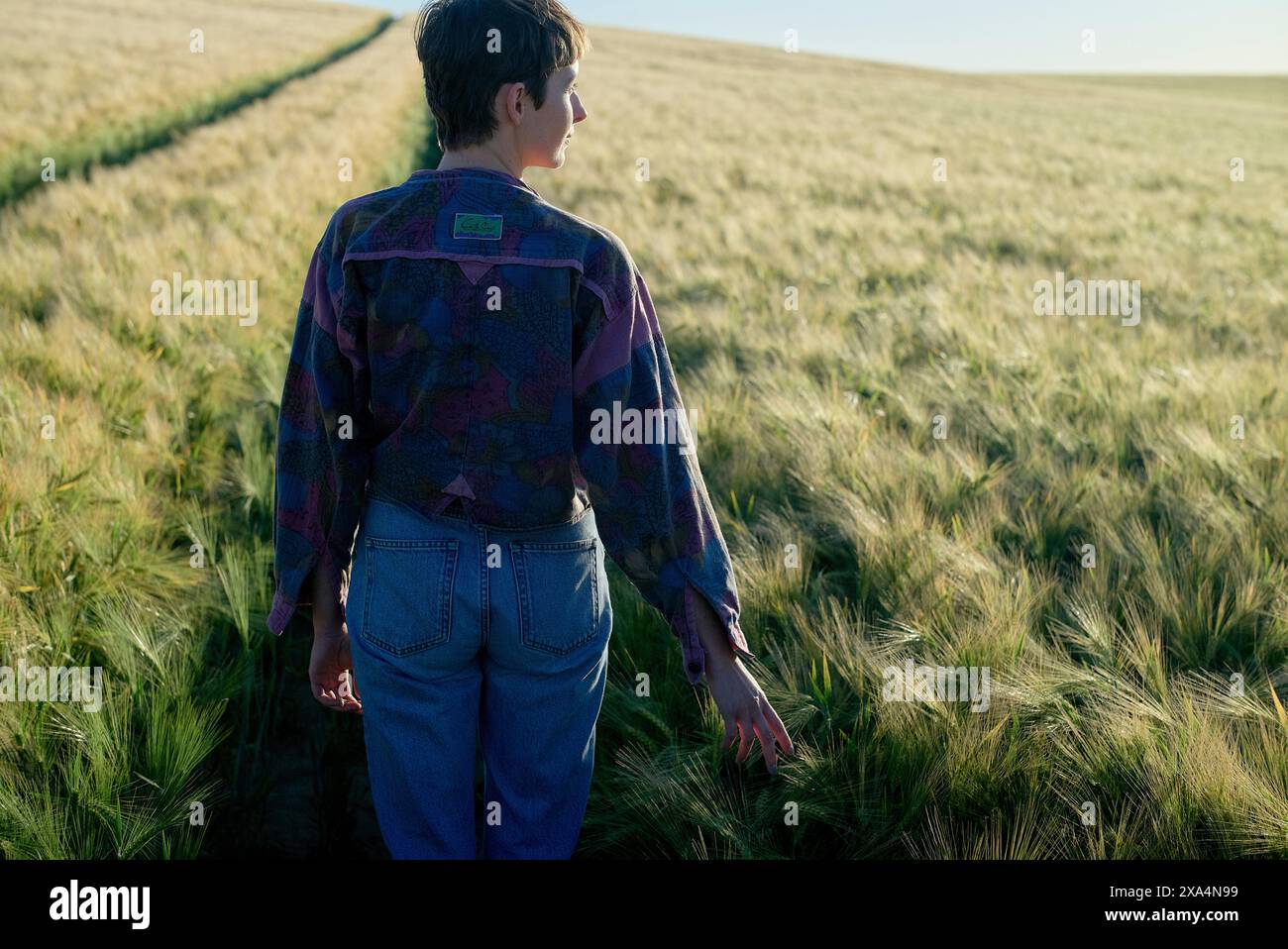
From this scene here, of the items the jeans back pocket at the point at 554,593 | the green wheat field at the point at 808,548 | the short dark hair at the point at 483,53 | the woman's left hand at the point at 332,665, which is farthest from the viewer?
the green wheat field at the point at 808,548

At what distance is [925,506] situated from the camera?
9.60 ft

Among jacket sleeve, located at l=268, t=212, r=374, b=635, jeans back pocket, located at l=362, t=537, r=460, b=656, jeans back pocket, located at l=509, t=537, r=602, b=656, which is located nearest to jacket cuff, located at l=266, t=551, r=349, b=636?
jacket sleeve, located at l=268, t=212, r=374, b=635

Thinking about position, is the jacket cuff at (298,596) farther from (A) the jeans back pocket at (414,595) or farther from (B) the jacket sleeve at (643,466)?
(B) the jacket sleeve at (643,466)

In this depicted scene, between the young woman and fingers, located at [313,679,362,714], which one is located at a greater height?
the young woman

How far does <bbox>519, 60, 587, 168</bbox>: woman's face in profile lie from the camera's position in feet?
3.92

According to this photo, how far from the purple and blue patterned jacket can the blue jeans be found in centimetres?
5

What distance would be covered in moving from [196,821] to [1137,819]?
65.9 inches

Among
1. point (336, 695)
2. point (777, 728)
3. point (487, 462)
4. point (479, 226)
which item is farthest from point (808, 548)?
point (479, 226)

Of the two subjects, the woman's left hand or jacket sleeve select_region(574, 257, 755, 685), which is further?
the woman's left hand

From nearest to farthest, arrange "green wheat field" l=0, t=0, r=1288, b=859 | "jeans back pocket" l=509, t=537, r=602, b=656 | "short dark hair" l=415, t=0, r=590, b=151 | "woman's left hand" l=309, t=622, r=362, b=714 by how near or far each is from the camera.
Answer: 1. "short dark hair" l=415, t=0, r=590, b=151
2. "jeans back pocket" l=509, t=537, r=602, b=656
3. "woman's left hand" l=309, t=622, r=362, b=714
4. "green wheat field" l=0, t=0, r=1288, b=859

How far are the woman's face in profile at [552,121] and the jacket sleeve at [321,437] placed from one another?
0.89ft

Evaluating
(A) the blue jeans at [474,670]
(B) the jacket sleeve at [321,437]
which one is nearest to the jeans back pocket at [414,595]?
(A) the blue jeans at [474,670]

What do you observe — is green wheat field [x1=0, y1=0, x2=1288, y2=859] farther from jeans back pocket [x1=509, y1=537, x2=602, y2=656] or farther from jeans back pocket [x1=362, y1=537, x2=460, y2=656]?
jeans back pocket [x1=362, y1=537, x2=460, y2=656]

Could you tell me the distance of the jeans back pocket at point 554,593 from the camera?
1.25 meters
